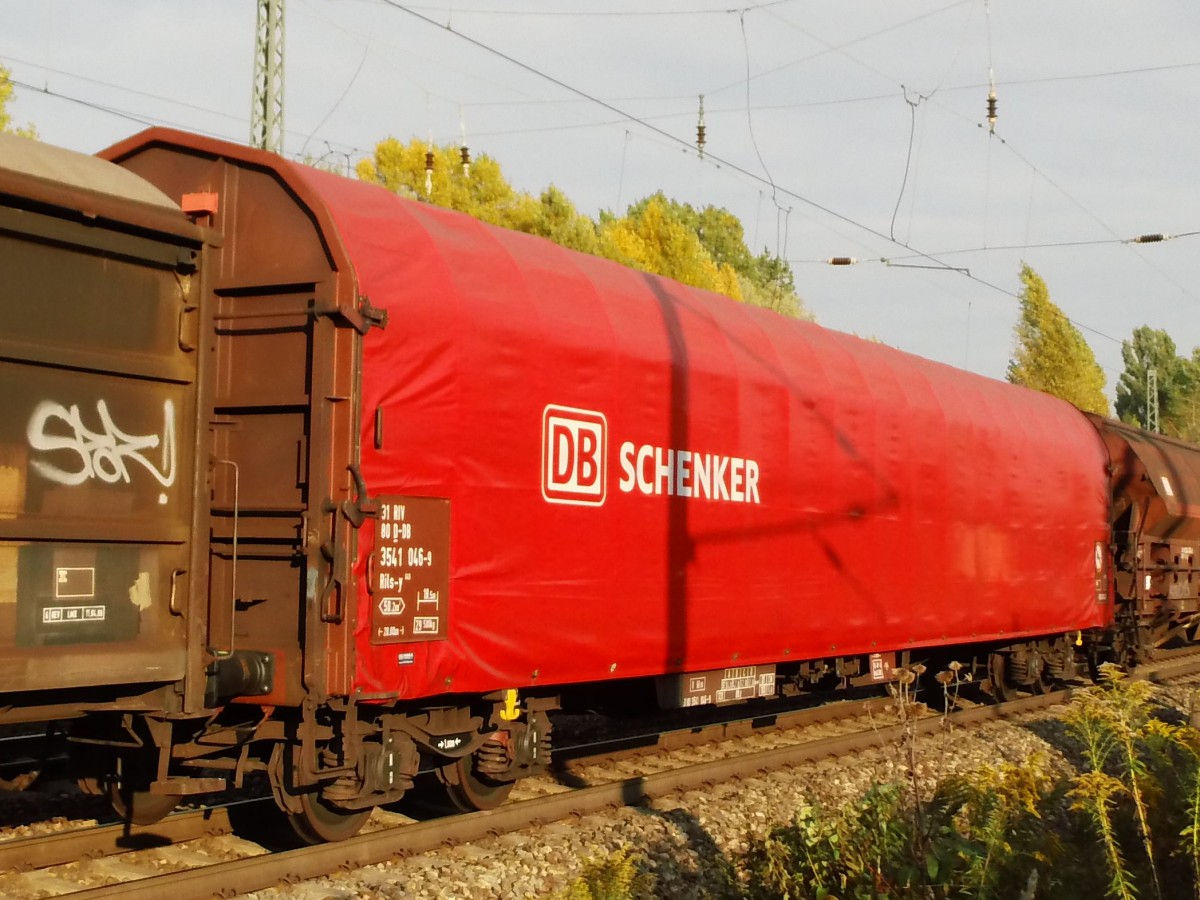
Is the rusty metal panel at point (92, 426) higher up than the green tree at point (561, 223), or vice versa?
the green tree at point (561, 223)

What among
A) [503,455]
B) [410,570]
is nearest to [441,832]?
[410,570]

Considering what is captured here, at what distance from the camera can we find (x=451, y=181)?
4684cm

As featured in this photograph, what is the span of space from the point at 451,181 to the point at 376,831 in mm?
40400

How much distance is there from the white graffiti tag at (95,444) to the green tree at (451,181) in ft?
121

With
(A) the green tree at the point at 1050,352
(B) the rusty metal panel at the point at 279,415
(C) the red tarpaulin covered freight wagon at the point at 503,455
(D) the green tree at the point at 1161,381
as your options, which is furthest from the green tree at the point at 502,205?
(D) the green tree at the point at 1161,381

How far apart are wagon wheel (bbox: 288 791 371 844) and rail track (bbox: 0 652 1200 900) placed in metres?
0.13

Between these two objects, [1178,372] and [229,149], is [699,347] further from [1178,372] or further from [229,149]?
[1178,372]

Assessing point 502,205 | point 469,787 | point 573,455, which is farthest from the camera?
point 502,205

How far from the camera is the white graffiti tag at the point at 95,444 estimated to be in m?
6.37

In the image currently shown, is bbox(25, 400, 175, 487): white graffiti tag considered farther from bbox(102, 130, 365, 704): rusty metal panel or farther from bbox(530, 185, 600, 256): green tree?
bbox(530, 185, 600, 256): green tree

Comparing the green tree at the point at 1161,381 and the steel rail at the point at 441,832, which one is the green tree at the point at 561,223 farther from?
the green tree at the point at 1161,381

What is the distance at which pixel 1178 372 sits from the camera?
8744 cm

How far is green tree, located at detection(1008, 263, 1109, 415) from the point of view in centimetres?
6019

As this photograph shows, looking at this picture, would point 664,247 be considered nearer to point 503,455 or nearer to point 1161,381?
point 503,455
